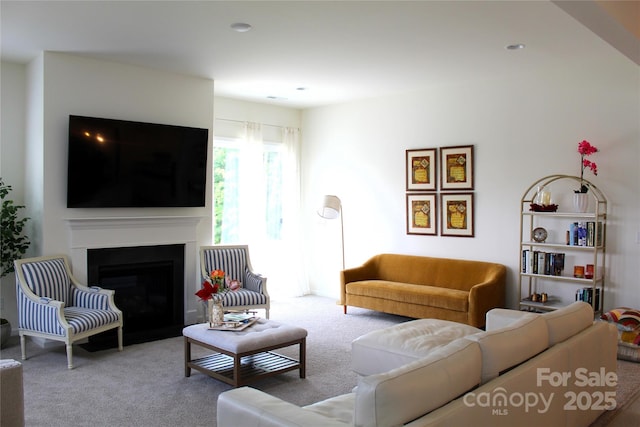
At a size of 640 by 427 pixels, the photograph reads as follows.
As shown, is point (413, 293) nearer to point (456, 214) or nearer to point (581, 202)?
point (456, 214)

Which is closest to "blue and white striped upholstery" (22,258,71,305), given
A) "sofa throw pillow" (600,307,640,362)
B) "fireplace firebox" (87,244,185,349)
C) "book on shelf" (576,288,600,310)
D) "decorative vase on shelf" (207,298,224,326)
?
"fireplace firebox" (87,244,185,349)

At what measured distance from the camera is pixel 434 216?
6578 mm

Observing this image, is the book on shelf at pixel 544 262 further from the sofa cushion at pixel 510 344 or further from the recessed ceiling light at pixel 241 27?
the recessed ceiling light at pixel 241 27

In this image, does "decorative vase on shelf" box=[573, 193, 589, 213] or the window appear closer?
"decorative vase on shelf" box=[573, 193, 589, 213]

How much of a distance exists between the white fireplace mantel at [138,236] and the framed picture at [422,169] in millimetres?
2746

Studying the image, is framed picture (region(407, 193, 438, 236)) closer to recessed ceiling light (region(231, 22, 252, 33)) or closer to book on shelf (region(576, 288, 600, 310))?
book on shelf (region(576, 288, 600, 310))

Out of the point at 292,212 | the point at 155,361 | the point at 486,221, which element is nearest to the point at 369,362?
the point at 155,361

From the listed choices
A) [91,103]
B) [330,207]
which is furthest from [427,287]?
[91,103]

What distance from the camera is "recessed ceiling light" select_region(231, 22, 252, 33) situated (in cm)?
415

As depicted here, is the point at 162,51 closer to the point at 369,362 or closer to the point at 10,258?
the point at 10,258

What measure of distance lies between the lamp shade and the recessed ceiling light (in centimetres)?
322

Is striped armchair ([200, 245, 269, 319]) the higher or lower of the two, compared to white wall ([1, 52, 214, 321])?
lower

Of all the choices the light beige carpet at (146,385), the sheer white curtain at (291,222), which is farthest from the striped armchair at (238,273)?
the sheer white curtain at (291,222)

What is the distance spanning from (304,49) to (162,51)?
1.36 meters
